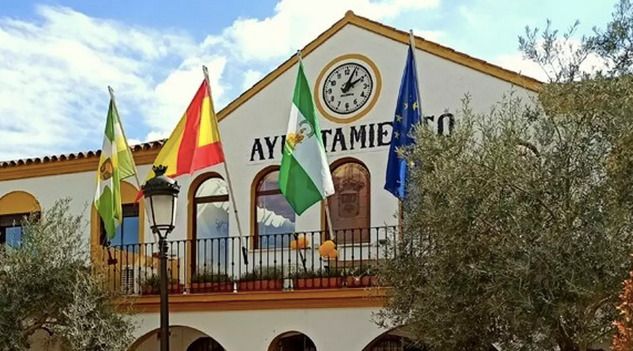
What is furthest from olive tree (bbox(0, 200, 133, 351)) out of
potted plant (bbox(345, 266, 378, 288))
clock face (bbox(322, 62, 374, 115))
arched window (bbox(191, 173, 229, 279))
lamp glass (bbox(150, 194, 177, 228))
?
lamp glass (bbox(150, 194, 177, 228))

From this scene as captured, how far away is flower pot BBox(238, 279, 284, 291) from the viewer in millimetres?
16281

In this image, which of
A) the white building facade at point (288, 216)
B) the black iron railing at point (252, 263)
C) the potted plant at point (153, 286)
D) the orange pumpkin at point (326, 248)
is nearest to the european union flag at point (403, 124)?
the white building facade at point (288, 216)

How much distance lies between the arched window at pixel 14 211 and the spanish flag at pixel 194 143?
4906 mm

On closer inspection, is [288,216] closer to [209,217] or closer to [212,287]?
[209,217]

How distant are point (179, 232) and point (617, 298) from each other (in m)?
10.9

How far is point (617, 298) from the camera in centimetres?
1018

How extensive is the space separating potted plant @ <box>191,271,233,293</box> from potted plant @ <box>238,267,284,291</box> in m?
0.33

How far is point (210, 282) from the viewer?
1734cm

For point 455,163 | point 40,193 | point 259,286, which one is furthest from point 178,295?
point 455,163

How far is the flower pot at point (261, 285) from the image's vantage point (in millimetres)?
16281

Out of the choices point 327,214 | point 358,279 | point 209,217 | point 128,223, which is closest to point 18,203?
point 128,223

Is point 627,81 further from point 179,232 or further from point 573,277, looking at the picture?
point 179,232

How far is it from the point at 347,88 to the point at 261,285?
410cm

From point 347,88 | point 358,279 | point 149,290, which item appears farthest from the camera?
point 347,88
